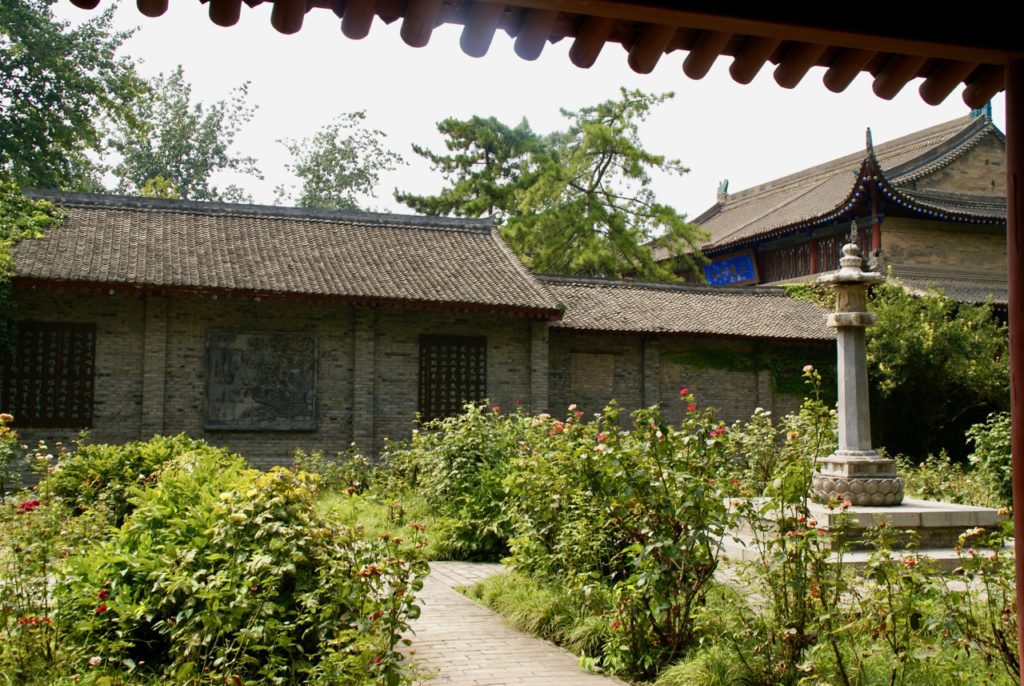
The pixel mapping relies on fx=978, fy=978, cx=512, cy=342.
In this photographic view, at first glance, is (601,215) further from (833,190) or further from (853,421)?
(853,421)

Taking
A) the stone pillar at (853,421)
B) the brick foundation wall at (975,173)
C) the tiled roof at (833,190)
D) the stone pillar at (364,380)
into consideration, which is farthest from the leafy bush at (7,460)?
the brick foundation wall at (975,173)

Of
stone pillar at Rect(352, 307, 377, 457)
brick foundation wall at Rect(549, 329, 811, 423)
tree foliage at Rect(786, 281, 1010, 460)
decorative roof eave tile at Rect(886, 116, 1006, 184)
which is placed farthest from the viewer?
decorative roof eave tile at Rect(886, 116, 1006, 184)

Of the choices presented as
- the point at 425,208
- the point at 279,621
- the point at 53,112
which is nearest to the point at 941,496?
the point at 279,621

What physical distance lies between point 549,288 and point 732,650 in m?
16.3

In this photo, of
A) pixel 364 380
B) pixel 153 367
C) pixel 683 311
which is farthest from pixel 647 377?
pixel 153 367

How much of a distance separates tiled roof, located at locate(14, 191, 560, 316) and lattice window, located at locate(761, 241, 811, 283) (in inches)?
337

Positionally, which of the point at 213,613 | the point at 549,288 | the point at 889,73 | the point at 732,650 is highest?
the point at 549,288

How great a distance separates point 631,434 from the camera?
620cm

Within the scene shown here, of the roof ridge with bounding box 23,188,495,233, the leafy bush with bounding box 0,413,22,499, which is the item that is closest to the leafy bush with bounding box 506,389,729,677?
the leafy bush with bounding box 0,413,22,499

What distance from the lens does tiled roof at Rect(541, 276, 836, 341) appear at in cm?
2020

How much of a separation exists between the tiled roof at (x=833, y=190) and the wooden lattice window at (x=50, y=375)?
54.7 ft

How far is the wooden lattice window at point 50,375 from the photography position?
16500mm

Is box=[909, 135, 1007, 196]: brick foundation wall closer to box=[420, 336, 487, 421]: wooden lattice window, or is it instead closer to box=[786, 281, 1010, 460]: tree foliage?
box=[786, 281, 1010, 460]: tree foliage

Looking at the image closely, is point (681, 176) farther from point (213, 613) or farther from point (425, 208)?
point (213, 613)
